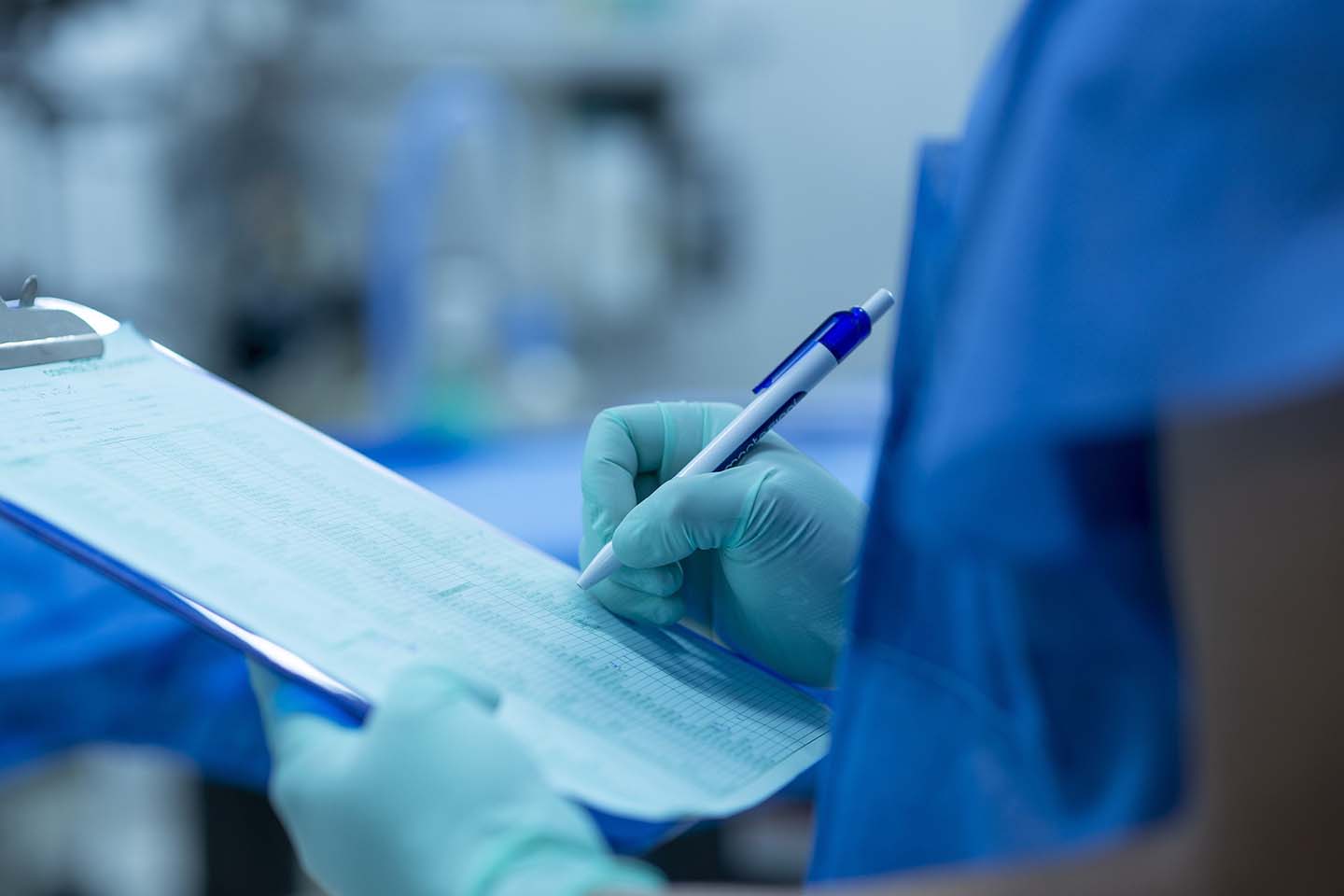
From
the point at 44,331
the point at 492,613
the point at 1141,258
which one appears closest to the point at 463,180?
the point at 44,331

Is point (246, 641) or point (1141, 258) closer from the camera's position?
point (1141, 258)

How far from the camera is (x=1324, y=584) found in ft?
0.82

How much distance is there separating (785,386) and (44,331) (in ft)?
1.05

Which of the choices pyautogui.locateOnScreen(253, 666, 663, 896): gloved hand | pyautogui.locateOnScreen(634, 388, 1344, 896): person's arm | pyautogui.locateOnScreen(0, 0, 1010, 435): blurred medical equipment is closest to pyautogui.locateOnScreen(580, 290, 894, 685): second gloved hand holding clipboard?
pyautogui.locateOnScreen(253, 666, 663, 896): gloved hand

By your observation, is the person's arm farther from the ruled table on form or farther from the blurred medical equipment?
the blurred medical equipment

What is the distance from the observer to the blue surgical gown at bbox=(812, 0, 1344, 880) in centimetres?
A: 27

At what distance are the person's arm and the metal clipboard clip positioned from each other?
17.5 inches

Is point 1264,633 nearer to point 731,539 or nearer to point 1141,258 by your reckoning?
point 1141,258

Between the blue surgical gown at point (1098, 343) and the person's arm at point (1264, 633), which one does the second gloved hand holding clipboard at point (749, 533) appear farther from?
the person's arm at point (1264, 633)

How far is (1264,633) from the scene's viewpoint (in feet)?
0.83

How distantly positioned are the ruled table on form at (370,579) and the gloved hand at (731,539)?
3cm

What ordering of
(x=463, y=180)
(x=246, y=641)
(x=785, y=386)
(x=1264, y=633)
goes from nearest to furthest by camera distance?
(x=1264, y=633) < (x=246, y=641) < (x=785, y=386) < (x=463, y=180)

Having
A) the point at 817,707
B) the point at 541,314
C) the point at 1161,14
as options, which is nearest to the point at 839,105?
the point at 541,314

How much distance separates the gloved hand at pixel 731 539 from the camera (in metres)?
0.52
